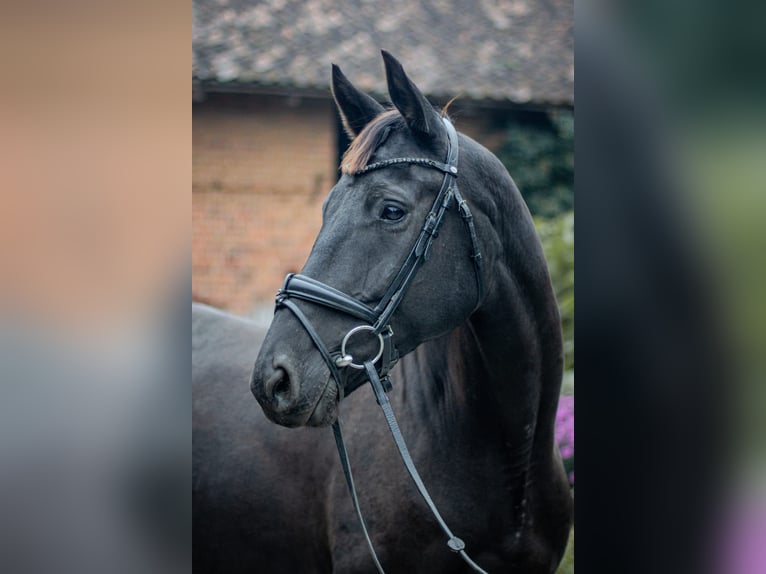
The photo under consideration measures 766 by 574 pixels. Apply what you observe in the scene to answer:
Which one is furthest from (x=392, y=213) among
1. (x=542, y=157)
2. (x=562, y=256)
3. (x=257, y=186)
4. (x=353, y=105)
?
(x=562, y=256)

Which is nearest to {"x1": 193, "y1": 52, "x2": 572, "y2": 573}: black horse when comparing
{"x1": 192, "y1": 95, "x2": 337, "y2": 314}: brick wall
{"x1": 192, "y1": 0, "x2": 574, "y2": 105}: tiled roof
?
{"x1": 192, "y1": 95, "x2": 337, "y2": 314}: brick wall

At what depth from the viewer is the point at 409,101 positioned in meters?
1.85

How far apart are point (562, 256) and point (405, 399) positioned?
118cm

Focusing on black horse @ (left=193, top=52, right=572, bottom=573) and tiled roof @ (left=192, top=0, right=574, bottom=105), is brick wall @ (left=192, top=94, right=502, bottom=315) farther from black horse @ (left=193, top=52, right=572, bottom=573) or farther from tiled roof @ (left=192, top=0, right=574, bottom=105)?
black horse @ (left=193, top=52, right=572, bottom=573)

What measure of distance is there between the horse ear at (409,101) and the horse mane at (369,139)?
0.13ft

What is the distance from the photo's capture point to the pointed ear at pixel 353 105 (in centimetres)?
202

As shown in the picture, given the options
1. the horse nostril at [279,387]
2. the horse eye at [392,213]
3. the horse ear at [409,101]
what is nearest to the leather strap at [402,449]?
the horse nostril at [279,387]
